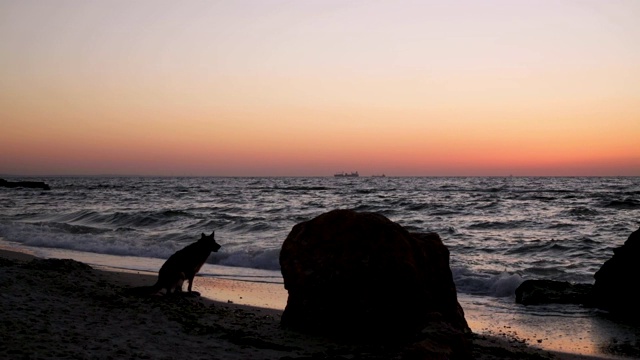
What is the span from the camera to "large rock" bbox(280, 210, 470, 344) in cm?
673

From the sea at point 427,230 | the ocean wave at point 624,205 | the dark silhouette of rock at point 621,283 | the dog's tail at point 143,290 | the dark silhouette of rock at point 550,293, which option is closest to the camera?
the dog's tail at point 143,290

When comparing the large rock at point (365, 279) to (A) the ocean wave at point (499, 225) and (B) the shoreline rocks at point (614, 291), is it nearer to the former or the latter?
(B) the shoreline rocks at point (614, 291)

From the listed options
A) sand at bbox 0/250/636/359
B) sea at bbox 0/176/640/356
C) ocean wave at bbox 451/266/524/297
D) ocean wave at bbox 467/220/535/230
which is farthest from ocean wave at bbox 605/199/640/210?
sand at bbox 0/250/636/359

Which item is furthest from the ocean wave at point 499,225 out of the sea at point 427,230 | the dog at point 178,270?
the dog at point 178,270

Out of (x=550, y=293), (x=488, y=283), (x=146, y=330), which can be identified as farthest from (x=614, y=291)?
(x=146, y=330)

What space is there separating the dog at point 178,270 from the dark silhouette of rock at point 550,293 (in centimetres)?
588

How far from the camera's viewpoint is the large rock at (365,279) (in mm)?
6727

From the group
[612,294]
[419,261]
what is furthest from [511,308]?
[419,261]

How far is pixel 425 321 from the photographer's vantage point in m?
5.75

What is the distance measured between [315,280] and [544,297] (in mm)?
4985

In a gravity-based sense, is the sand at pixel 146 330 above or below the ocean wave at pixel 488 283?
above

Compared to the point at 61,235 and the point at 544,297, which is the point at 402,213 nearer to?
the point at 61,235

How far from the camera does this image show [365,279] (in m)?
6.81

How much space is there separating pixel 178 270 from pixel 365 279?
392 cm
